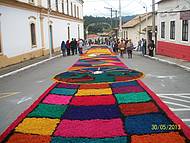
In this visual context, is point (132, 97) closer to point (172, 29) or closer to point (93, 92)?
point (93, 92)

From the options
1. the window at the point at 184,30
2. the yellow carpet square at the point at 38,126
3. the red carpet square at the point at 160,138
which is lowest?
the yellow carpet square at the point at 38,126

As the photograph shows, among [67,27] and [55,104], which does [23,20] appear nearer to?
[55,104]

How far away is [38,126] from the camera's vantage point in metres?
7.61

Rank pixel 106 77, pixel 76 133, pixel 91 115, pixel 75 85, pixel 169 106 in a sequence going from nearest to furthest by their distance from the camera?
pixel 76 133, pixel 91 115, pixel 169 106, pixel 75 85, pixel 106 77

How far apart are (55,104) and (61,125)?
2.18 metres

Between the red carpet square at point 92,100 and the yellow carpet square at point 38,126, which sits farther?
the red carpet square at point 92,100

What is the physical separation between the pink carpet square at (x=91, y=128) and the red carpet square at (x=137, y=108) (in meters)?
0.81

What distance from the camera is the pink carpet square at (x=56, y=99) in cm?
1005

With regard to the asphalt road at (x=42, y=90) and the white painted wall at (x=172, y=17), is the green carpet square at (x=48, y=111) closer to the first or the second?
the asphalt road at (x=42, y=90)

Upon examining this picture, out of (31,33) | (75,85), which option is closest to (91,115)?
(75,85)

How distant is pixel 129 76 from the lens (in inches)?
587

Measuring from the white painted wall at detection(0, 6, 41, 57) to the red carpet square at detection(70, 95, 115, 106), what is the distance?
11.9 meters

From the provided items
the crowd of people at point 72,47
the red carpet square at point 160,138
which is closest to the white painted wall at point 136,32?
the crowd of people at point 72,47

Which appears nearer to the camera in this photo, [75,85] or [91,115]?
[91,115]
